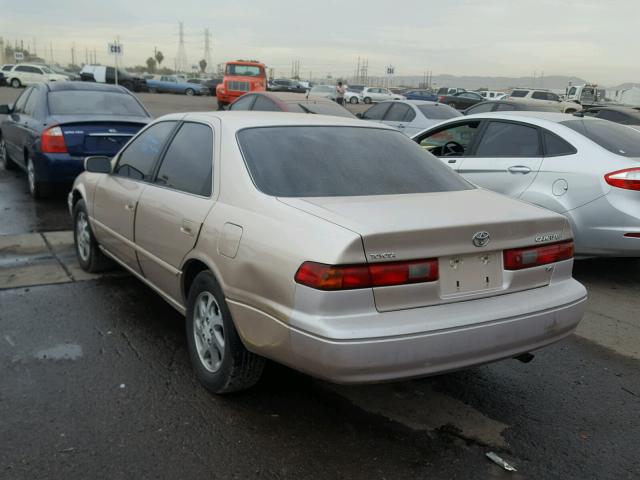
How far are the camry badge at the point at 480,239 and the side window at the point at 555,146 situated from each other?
127 inches

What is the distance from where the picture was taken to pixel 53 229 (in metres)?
6.99

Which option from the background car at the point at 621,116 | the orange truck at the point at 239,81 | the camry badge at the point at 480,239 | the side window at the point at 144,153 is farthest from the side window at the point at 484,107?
the orange truck at the point at 239,81

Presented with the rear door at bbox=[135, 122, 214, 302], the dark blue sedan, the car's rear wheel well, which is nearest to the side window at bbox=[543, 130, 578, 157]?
the rear door at bbox=[135, 122, 214, 302]

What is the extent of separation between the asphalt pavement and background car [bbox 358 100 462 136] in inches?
339

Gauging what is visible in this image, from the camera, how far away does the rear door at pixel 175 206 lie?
3.50 meters

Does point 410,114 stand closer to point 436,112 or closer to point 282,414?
point 436,112

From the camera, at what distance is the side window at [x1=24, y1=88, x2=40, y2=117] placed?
857 centimetres

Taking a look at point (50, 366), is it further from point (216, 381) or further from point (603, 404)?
point (603, 404)

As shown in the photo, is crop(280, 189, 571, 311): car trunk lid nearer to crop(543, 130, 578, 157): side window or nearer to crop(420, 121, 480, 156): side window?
crop(543, 130, 578, 157): side window

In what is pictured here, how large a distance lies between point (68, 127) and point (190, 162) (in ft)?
15.1

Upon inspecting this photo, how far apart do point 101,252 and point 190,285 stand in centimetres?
208

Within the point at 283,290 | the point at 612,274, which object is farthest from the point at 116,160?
the point at 612,274

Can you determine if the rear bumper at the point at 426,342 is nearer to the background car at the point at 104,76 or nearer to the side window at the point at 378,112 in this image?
the side window at the point at 378,112

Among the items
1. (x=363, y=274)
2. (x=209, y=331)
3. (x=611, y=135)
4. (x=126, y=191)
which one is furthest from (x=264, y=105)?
(x=363, y=274)
